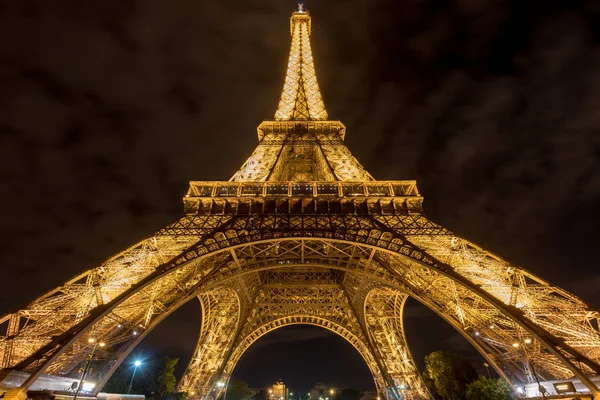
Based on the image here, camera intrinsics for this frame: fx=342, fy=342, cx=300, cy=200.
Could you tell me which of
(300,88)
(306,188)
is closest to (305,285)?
(306,188)

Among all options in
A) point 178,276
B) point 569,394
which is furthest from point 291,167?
point 569,394

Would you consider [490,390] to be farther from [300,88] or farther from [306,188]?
[300,88]

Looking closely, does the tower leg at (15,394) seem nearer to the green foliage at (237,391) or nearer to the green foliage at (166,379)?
the green foliage at (166,379)

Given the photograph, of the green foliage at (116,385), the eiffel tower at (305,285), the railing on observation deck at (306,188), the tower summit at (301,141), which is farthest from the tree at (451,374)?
the green foliage at (116,385)

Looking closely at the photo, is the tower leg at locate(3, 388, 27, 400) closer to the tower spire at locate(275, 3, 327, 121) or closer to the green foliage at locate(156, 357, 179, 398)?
the green foliage at locate(156, 357, 179, 398)

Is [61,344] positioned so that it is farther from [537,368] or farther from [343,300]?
[343,300]

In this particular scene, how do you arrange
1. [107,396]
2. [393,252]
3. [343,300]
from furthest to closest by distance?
[343,300] < [393,252] < [107,396]
